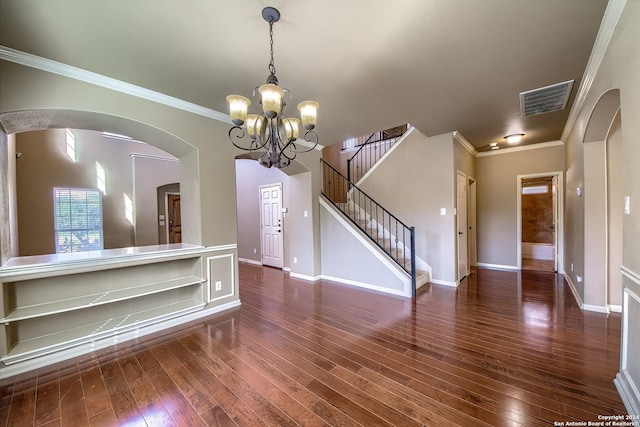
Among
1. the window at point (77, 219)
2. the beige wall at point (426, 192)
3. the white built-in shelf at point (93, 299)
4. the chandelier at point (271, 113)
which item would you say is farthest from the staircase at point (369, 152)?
the window at point (77, 219)

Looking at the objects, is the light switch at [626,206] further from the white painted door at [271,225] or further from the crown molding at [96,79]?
the white painted door at [271,225]

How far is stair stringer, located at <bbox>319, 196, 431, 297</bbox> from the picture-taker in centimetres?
400

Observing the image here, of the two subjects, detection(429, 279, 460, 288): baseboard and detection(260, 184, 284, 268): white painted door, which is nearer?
detection(429, 279, 460, 288): baseboard

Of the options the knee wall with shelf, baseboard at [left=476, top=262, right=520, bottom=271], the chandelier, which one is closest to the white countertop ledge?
the knee wall with shelf

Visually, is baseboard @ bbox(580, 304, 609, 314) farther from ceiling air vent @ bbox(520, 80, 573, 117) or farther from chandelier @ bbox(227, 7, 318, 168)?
chandelier @ bbox(227, 7, 318, 168)

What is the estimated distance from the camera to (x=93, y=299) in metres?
2.61

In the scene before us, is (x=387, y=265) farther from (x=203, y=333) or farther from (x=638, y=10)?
(x=638, y=10)

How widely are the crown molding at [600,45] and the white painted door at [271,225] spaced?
508 cm

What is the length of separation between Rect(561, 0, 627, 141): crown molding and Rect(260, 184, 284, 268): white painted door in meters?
5.08

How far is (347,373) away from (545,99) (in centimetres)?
397

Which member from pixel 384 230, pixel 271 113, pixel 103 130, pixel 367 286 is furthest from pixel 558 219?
pixel 103 130

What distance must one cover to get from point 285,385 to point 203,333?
54.6 inches

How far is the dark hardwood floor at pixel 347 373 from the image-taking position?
1669 millimetres

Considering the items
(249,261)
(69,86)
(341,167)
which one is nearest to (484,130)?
(341,167)
